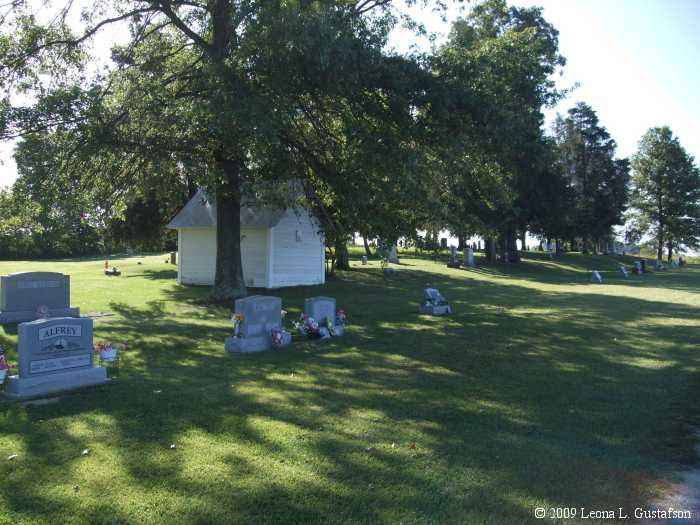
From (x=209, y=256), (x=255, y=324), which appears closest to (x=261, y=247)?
(x=209, y=256)

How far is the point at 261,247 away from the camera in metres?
24.9

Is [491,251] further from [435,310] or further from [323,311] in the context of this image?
[323,311]

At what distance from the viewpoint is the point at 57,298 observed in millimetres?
14883

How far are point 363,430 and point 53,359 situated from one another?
477 cm

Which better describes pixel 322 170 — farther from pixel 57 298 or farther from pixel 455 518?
pixel 455 518

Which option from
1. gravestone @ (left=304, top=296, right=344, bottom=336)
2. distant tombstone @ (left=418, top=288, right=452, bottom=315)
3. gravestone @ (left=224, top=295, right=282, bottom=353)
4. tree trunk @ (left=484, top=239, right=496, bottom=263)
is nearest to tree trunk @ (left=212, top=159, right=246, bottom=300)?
distant tombstone @ (left=418, top=288, right=452, bottom=315)

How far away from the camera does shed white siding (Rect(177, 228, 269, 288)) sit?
24875mm

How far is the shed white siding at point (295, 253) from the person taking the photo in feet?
81.3

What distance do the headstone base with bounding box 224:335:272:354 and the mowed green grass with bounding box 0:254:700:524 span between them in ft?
0.97

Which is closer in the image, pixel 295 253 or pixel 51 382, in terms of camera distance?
pixel 51 382

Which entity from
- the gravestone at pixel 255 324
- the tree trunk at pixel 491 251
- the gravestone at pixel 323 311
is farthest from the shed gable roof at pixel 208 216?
the tree trunk at pixel 491 251

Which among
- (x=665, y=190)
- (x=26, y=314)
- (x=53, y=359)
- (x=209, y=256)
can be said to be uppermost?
(x=665, y=190)

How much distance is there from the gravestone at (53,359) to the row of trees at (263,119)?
541 cm

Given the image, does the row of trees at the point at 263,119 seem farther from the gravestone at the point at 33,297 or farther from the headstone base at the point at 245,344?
the headstone base at the point at 245,344
